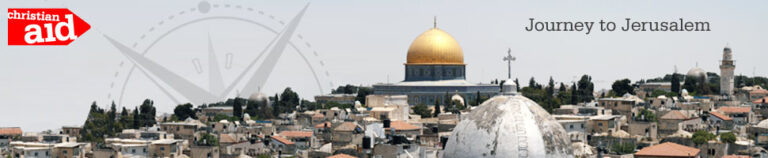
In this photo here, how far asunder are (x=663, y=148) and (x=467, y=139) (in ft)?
89.1

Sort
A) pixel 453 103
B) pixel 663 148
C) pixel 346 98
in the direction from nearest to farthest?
1. pixel 663 148
2. pixel 453 103
3. pixel 346 98

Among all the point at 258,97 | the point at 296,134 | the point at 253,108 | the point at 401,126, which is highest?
the point at 258,97

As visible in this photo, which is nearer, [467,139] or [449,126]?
[467,139]

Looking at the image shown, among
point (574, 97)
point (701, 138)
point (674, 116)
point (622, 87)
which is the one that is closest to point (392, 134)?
point (701, 138)

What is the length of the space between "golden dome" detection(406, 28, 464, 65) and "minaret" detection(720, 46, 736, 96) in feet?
54.8

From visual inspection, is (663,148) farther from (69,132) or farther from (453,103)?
(69,132)

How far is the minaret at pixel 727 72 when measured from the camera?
75.4 meters

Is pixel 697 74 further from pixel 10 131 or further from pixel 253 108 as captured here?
pixel 10 131

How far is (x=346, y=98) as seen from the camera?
89.2 m

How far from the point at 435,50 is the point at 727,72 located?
18.4 metres

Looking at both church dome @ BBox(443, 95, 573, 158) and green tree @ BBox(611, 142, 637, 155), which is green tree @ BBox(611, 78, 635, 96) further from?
church dome @ BBox(443, 95, 573, 158)

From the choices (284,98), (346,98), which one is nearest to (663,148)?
(284,98)

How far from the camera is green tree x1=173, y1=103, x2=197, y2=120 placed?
245 feet

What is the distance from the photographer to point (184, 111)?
247ft
